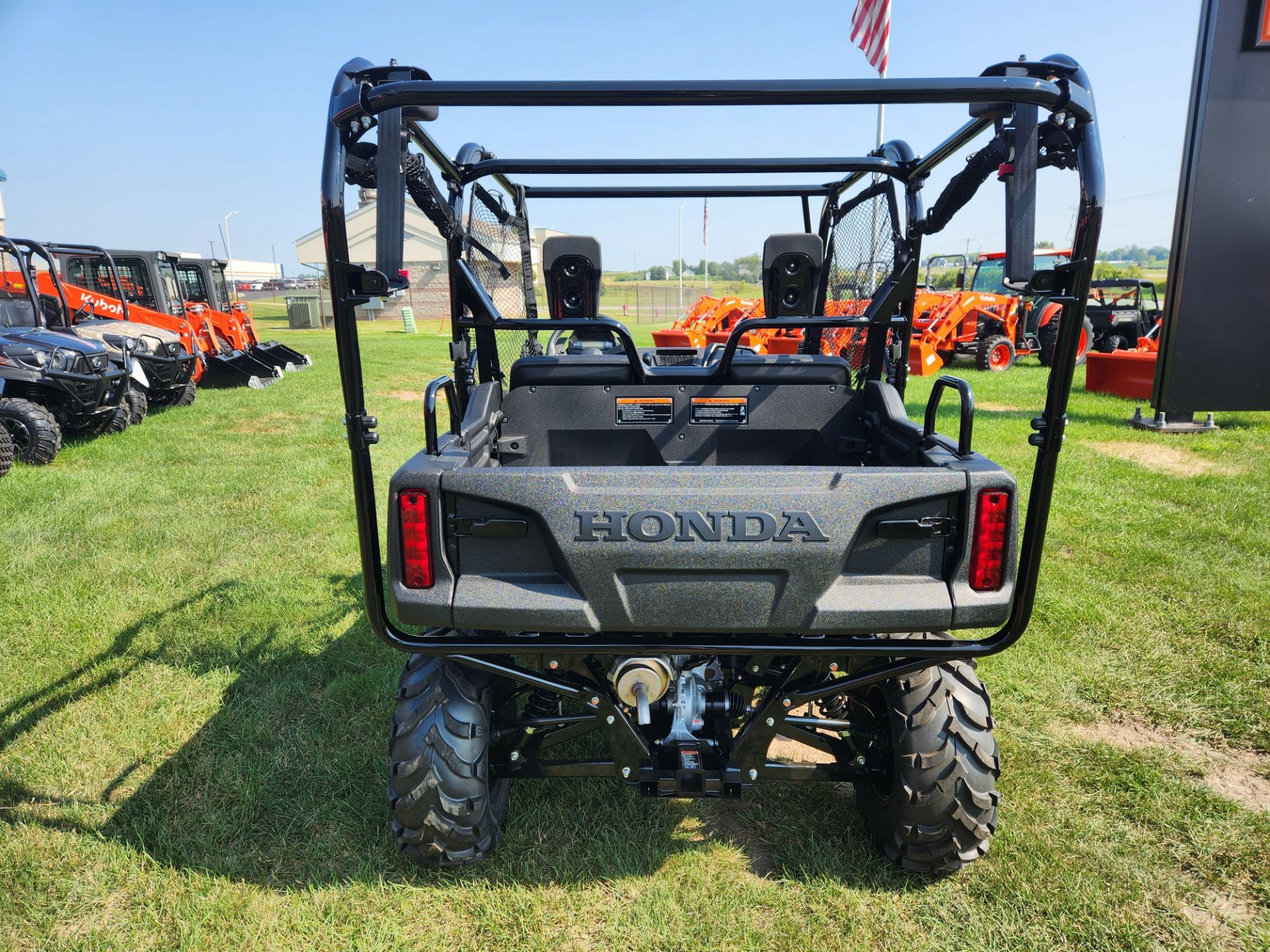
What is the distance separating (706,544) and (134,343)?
10.6 meters

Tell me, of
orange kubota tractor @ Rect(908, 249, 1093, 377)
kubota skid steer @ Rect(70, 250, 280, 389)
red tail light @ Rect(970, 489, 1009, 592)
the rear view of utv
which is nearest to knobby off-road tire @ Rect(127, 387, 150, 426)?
kubota skid steer @ Rect(70, 250, 280, 389)

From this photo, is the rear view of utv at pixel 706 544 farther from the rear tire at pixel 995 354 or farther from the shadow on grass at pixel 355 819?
the rear tire at pixel 995 354

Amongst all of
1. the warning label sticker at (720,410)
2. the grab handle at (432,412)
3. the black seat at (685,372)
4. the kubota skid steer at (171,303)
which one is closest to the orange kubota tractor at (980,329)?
the black seat at (685,372)

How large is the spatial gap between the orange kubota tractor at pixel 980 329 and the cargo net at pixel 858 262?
9.09m

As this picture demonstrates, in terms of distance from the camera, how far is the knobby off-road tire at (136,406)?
974cm

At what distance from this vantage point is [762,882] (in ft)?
7.95

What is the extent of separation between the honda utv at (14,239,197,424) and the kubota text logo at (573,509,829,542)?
A: 28.6ft

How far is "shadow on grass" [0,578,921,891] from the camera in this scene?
2465 millimetres

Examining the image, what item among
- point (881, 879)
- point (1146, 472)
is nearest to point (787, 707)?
point (881, 879)

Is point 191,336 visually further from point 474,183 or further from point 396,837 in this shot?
point 396,837

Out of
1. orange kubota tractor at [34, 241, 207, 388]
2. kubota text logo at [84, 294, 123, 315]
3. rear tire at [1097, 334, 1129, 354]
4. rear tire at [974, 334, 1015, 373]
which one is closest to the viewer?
orange kubota tractor at [34, 241, 207, 388]

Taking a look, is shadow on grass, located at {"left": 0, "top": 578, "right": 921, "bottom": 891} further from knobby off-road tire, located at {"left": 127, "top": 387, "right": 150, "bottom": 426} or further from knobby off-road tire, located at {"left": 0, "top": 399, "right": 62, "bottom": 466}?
knobby off-road tire, located at {"left": 127, "top": 387, "right": 150, "bottom": 426}

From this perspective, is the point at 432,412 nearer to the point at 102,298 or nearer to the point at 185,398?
the point at 185,398

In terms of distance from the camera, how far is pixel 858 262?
3885mm
